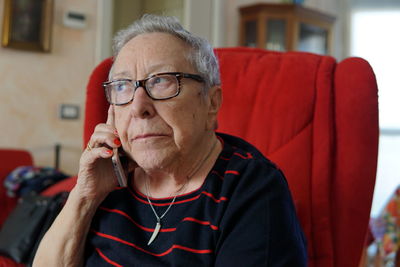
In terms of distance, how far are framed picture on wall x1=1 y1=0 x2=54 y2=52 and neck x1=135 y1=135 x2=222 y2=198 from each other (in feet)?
7.65

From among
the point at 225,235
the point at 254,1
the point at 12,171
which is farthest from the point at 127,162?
the point at 254,1

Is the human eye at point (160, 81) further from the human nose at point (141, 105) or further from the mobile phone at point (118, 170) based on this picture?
the mobile phone at point (118, 170)

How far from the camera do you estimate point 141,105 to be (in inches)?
35.3

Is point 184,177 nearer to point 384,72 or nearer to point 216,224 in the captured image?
point 216,224

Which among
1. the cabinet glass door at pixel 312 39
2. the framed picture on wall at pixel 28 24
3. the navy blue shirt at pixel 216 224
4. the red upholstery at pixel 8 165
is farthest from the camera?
the cabinet glass door at pixel 312 39

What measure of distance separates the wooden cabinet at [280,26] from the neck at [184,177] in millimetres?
2813

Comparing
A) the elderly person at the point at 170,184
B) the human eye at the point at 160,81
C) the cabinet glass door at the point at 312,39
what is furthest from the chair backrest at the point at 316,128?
the cabinet glass door at the point at 312,39

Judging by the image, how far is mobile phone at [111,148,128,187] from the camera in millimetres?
979

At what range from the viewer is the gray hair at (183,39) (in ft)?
3.19

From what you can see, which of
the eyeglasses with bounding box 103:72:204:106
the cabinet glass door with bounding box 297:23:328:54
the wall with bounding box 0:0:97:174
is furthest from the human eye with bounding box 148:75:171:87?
the cabinet glass door with bounding box 297:23:328:54

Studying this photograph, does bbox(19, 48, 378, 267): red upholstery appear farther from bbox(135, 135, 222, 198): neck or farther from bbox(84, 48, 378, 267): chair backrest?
bbox(135, 135, 222, 198): neck

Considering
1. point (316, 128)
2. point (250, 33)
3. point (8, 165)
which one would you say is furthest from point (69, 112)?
point (316, 128)

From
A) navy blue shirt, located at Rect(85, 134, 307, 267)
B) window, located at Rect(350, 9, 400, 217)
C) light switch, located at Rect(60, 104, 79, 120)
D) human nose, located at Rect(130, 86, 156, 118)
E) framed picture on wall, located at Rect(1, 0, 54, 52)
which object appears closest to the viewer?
navy blue shirt, located at Rect(85, 134, 307, 267)

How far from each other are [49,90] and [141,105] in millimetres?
2390
